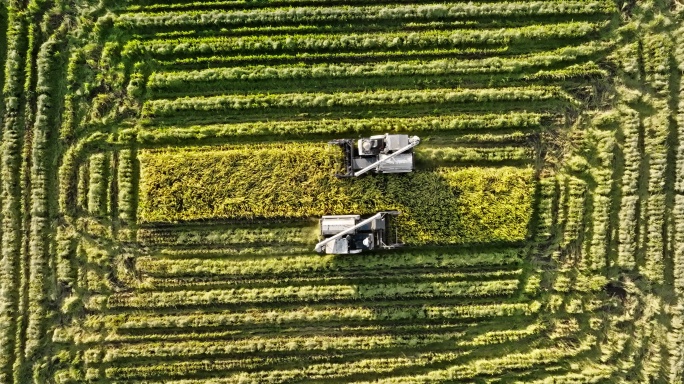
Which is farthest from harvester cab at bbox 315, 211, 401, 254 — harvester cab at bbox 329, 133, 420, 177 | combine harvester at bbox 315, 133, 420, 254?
harvester cab at bbox 329, 133, 420, 177

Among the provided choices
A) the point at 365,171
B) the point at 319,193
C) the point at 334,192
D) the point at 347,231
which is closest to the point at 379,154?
the point at 365,171

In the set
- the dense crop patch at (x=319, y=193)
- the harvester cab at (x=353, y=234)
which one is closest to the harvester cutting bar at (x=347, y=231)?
the harvester cab at (x=353, y=234)

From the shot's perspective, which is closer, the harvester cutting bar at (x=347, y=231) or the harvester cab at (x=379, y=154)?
the harvester cutting bar at (x=347, y=231)

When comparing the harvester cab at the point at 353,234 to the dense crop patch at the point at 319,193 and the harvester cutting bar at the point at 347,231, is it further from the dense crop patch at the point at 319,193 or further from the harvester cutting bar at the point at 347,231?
the dense crop patch at the point at 319,193

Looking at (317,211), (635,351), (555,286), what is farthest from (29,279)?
(635,351)

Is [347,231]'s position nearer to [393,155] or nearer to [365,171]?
[365,171]

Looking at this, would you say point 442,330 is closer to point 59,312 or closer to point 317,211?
point 317,211
